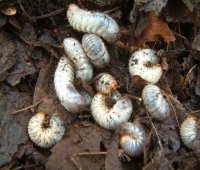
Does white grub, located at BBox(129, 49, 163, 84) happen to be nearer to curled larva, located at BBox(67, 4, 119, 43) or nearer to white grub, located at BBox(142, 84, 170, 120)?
white grub, located at BBox(142, 84, 170, 120)

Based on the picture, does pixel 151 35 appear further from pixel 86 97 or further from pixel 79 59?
pixel 86 97

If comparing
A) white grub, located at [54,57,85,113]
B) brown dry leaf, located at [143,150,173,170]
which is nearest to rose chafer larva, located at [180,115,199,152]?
brown dry leaf, located at [143,150,173,170]

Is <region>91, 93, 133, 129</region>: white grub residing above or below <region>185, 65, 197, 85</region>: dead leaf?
below

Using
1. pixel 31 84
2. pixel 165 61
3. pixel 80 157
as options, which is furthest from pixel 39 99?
pixel 165 61

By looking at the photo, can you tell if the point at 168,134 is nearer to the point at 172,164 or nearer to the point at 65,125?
the point at 172,164

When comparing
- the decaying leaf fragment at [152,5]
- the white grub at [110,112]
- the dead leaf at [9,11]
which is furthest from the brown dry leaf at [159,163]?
the dead leaf at [9,11]

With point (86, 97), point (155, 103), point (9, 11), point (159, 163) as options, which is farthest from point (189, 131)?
point (9, 11)
